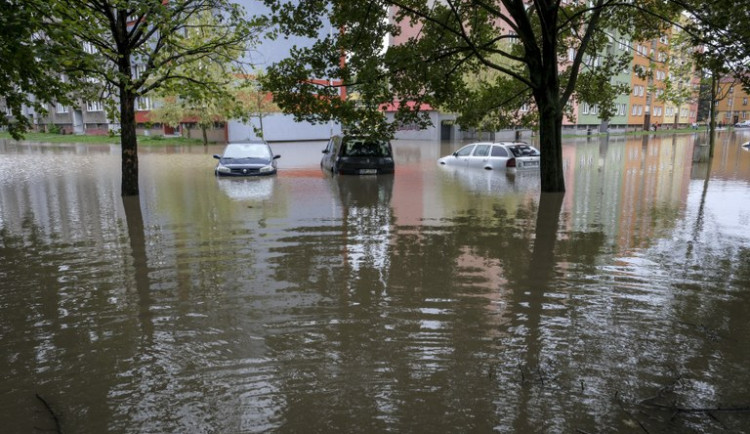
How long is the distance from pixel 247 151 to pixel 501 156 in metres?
10.5

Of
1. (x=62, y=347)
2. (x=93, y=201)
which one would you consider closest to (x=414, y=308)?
(x=62, y=347)

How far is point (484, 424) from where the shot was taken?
11.3 feet

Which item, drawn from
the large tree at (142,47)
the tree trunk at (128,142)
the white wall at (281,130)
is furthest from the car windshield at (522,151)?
the white wall at (281,130)

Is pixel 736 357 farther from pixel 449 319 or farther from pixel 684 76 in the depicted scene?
pixel 684 76

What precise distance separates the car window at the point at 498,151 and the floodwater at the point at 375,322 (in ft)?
35.9

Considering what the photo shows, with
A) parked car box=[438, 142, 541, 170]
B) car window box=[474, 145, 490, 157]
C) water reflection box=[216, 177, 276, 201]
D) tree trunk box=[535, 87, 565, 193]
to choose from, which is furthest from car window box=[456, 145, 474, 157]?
tree trunk box=[535, 87, 565, 193]

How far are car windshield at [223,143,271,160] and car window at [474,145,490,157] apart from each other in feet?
29.5

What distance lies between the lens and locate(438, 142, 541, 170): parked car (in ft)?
71.6

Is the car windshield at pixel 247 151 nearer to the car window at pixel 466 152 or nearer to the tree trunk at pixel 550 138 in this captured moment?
the car window at pixel 466 152

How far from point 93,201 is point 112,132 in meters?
2.00

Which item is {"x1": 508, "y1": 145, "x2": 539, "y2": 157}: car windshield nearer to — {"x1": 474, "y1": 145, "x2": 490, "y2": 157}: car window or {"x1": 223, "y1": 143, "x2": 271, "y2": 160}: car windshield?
{"x1": 474, "y1": 145, "x2": 490, "y2": 157}: car window

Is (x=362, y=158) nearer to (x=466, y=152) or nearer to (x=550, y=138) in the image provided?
(x=466, y=152)

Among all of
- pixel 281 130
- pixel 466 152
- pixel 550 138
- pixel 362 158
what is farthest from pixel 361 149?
pixel 281 130

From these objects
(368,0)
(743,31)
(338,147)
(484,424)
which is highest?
(368,0)
